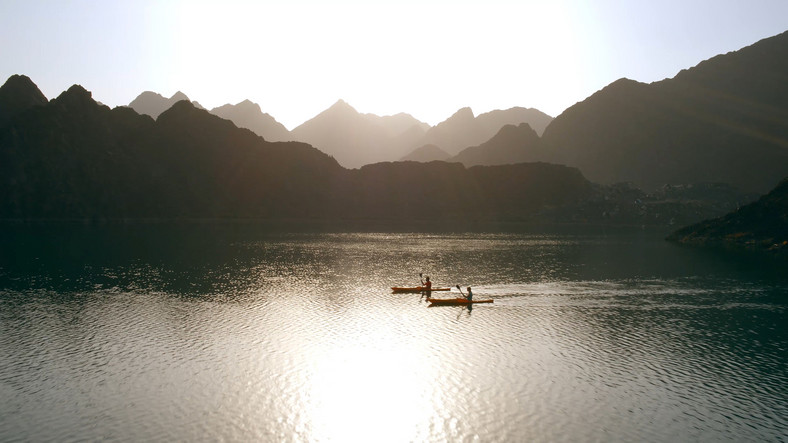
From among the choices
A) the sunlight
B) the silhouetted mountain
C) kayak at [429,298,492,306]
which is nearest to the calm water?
the sunlight

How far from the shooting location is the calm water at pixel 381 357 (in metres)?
28.3

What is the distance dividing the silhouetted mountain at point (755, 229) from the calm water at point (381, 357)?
4923cm

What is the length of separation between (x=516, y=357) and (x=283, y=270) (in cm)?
5708

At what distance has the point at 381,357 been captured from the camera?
1612 inches

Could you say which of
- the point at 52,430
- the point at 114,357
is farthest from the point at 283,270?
the point at 52,430

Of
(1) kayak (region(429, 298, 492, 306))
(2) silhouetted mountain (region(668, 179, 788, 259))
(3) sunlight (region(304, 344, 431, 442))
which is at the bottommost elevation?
(3) sunlight (region(304, 344, 431, 442))

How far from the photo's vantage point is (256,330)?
157ft

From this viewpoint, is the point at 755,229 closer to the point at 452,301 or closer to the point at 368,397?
the point at 452,301

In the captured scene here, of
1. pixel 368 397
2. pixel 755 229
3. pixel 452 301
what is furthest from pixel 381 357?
pixel 755 229

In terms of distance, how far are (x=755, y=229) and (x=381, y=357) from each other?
142 m

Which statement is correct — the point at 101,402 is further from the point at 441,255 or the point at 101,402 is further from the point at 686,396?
the point at 441,255

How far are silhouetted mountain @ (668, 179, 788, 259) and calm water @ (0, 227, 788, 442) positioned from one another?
4923 centimetres

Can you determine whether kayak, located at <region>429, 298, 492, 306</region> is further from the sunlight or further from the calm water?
the sunlight

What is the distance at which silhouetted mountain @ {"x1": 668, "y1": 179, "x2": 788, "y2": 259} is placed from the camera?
12419 centimetres
